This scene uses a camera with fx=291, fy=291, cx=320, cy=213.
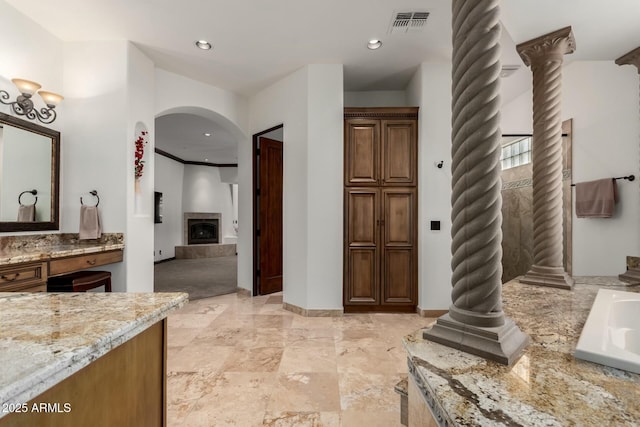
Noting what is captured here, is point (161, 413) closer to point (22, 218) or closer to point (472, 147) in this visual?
point (472, 147)

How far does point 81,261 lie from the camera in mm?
2537

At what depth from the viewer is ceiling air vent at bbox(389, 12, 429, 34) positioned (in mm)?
2605

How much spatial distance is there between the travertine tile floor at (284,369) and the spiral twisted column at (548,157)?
1.28m

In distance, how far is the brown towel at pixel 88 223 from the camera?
9.48ft

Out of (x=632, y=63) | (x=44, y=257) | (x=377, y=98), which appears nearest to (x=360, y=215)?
(x=377, y=98)

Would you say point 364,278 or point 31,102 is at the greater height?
point 31,102

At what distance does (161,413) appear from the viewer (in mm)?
1065

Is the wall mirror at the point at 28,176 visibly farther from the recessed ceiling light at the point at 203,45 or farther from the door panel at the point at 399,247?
the door panel at the point at 399,247

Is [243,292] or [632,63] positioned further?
[243,292]

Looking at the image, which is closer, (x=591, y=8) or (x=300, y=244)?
(x=591, y=8)

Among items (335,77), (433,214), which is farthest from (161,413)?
(335,77)

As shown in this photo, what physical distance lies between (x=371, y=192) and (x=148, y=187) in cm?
262

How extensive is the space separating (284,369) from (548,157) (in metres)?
2.40

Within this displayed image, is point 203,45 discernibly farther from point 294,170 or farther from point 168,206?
point 168,206
